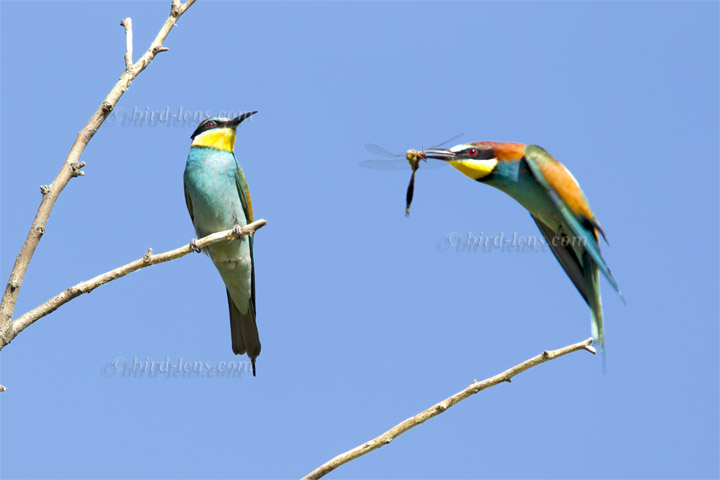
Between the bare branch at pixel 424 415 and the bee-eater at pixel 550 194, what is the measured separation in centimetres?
63

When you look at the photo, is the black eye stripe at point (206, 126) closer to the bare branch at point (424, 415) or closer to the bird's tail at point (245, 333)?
the bird's tail at point (245, 333)

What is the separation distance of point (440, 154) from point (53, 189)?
1.74 m

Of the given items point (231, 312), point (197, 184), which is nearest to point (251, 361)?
point (231, 312)

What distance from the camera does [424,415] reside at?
9.18 ft

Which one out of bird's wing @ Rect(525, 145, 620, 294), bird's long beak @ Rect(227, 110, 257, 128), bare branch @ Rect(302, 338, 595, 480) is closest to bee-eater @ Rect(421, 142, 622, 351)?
bird's wing @ Rect(525, 145, 620, 294)

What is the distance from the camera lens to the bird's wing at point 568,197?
11.5ft

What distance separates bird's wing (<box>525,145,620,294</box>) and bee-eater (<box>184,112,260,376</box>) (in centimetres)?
297

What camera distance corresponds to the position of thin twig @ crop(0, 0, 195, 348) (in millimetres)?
2871

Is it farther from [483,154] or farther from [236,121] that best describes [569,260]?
[236,121]

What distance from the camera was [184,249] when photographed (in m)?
3.38

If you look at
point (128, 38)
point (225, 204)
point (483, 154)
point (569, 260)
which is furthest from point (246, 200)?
point (569, 260)

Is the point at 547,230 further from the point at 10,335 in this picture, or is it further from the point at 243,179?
the point at 243,179

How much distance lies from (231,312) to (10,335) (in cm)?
313

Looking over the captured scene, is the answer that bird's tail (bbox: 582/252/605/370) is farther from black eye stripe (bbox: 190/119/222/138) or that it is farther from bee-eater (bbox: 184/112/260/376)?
black eye stripe (bbox: 190/119/222/138)
